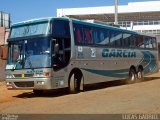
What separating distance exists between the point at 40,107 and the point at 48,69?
3.21 metres

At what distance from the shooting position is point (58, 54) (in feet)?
55.5

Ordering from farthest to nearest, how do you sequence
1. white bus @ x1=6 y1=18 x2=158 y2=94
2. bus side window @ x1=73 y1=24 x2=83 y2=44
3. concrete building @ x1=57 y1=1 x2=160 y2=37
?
1. concrete building @ x1=57 y1=1 x2=160 y2=37
2. bus side window @ x1=73 y1=24 x2=83 y2=44
3. white bus @ x1=6 y1=18 x2=158 y2=94

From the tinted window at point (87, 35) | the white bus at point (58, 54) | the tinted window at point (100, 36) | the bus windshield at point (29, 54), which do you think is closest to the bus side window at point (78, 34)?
the white bus at point (58, 54)

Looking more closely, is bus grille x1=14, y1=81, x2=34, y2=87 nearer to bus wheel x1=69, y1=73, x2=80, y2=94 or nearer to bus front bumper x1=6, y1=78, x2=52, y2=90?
bus front bumper x1=6, y1=78, x2=52, y2=90

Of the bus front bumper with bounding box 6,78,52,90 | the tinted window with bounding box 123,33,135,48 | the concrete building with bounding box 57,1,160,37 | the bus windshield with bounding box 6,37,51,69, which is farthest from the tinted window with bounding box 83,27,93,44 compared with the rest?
the concrete building with bounding box 57,1,160,37

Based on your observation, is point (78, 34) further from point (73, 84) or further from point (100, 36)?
point (100, 36)

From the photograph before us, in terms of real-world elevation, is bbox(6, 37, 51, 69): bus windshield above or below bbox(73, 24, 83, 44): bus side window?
below

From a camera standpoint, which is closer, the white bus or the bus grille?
the white bus

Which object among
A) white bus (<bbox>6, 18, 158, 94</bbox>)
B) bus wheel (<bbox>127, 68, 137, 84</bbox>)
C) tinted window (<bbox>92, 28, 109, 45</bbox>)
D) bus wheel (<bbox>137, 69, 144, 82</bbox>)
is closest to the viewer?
white bus (<bbox>6, 18, 158, 94</bbox>)

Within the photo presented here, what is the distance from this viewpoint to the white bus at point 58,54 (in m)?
16.6

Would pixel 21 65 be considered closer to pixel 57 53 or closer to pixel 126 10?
pixel 57 53

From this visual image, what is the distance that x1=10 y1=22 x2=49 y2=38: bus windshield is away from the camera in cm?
1694

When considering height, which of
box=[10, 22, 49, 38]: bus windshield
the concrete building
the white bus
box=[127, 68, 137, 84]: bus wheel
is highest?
the concrete building

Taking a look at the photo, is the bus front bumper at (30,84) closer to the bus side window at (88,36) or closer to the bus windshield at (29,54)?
the bus windshield at (29,54)
